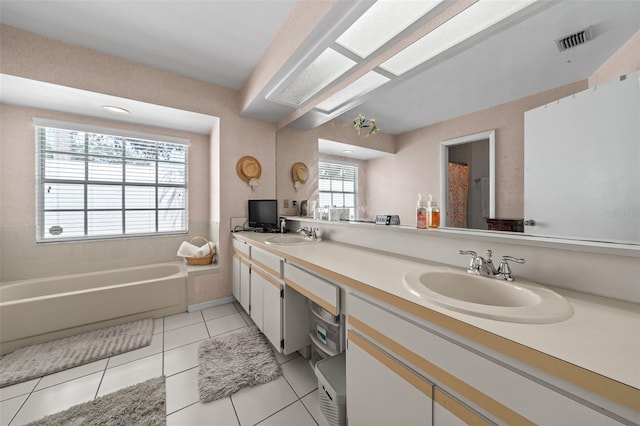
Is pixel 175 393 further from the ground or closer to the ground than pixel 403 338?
closer to the ground

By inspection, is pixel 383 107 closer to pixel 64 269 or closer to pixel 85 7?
pixel 85 7

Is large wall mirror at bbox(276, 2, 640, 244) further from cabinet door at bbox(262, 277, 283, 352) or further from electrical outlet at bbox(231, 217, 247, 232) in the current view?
electrical outlet at bbox(231, 217, 247, 232)

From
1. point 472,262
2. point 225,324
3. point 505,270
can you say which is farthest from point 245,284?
point 505,270

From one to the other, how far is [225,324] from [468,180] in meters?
2.51

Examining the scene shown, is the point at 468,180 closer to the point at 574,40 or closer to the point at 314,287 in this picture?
the point at 574,40

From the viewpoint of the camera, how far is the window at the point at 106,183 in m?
2.50

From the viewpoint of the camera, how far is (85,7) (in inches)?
65.2

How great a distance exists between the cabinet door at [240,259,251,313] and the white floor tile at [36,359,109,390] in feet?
3.58

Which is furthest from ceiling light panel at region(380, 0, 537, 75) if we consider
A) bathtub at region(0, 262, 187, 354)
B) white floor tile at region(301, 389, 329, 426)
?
bathtub at region(0, 262, 187, 354)

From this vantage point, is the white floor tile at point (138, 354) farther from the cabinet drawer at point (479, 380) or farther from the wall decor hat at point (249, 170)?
the cabinet drawer at point (479, 380)

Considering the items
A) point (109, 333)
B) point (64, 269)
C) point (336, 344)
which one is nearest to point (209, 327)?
point (109, 333)

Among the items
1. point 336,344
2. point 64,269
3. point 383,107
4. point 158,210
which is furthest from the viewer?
point 158,210

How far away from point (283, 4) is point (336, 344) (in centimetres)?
246

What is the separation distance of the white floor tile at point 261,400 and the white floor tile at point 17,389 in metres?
1.40
